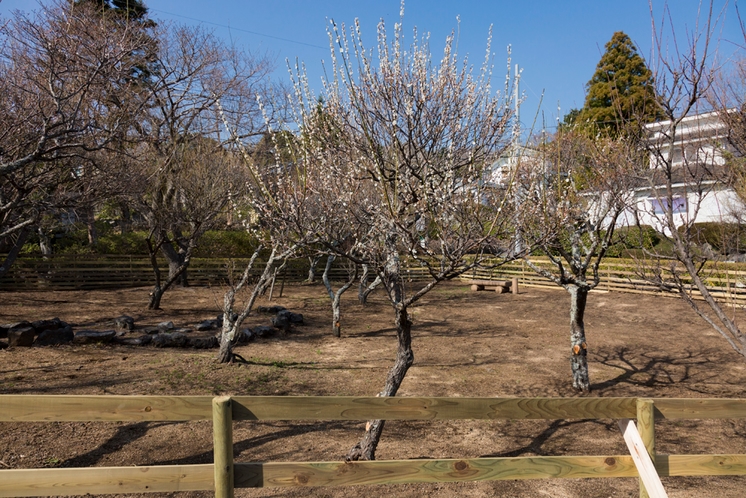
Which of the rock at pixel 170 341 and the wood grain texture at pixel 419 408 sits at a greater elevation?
the wood grain texture at pixel 419 408

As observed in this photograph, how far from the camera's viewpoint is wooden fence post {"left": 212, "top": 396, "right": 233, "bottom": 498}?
257 cm

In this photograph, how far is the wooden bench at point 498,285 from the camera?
1900 cm

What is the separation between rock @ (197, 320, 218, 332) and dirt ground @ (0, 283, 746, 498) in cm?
100

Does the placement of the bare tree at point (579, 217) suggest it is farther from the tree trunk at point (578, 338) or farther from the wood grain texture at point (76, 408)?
the wood grain texture at point (76, 408)

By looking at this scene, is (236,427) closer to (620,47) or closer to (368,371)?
(368,371)

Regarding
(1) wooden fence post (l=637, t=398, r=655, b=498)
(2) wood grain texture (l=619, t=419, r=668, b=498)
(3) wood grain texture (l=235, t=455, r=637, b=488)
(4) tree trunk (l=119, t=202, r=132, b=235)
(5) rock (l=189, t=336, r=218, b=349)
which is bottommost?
(5) rock (l=189, t=336, r=218, b=349)

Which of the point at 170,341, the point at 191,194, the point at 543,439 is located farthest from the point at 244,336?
the point at 543,439

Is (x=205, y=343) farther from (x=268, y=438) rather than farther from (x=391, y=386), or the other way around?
(x=391, y=386)

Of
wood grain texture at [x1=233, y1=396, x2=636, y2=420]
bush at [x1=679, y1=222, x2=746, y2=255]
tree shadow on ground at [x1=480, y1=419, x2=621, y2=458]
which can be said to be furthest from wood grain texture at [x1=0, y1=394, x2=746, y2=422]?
bush at [x1=679, y1=222, x2=746, y2=255]

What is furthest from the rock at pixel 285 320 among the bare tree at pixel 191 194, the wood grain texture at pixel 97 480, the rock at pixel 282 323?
the wood grain texture at pixel 97 480

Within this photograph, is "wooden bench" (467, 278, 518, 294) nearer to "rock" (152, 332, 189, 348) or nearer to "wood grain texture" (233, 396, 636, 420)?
"rock" (152, 332, 189, 348)

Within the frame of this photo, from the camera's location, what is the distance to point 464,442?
5.61 m

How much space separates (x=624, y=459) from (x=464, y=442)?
115 inches

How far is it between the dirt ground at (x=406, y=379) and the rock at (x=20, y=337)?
26 centimetres
